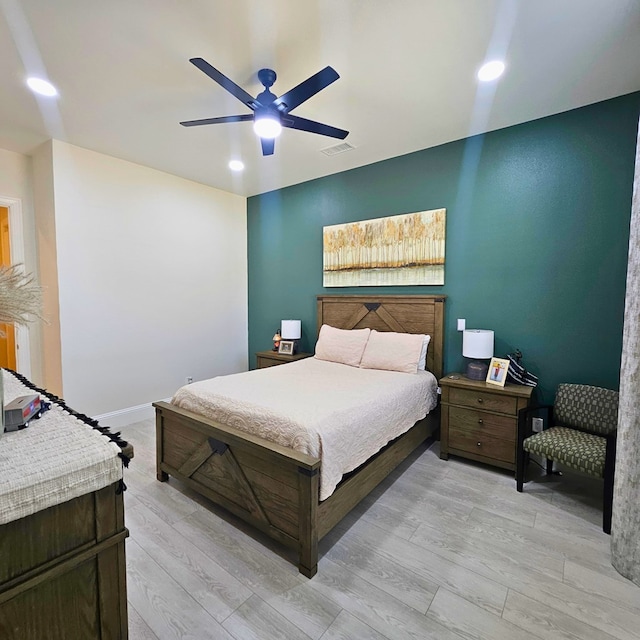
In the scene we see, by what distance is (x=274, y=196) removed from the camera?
16.1 feet

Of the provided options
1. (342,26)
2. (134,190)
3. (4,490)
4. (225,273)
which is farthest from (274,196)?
(4,490)

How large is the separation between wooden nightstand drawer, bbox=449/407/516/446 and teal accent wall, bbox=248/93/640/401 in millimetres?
562

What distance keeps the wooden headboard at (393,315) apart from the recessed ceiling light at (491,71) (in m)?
1.84

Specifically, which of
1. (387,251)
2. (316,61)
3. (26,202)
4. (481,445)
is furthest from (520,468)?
(26,202)

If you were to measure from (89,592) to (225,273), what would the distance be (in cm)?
434

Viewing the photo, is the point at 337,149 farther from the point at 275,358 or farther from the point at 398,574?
the point at 398,574

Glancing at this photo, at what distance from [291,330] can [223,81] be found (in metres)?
3.00

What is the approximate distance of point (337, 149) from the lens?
3.53m

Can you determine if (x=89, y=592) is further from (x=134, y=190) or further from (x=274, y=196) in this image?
(x=274, y=196)

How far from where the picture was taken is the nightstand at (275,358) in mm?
4266

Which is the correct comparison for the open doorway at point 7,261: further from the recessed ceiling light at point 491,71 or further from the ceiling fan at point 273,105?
the recessed ceiling light at point 491,71

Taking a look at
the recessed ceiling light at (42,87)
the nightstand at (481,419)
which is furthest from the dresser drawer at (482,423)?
the recessed ceiling light at (42,87)

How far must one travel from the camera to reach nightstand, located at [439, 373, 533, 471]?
2762 mm

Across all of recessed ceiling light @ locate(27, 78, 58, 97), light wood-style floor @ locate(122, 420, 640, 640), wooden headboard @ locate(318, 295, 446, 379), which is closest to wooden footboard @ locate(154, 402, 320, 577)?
light wood-style floor @ locate(122, 420, 640, 640)
